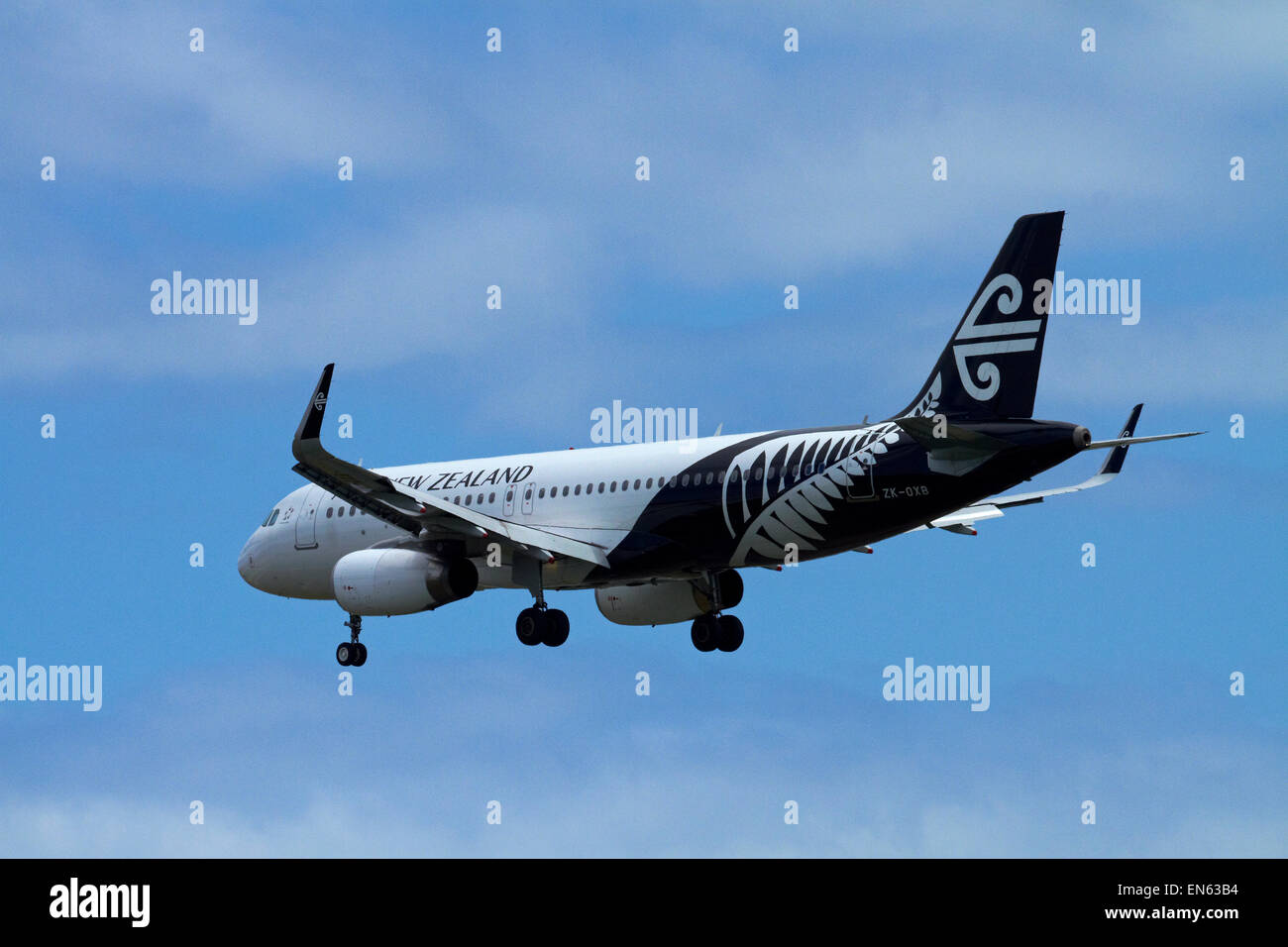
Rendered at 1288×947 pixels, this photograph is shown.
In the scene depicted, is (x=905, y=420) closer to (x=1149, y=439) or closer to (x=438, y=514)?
(x=1149, y=439)

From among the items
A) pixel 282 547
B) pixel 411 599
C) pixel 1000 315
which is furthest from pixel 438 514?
pixel 1000 315

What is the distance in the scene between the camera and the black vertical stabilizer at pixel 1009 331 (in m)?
40.9

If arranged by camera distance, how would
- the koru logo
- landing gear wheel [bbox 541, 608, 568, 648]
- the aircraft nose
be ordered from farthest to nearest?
1. the aircraft nose
2. landing gear wheel [bbox 541, 608, 568, 648]
3. the koru logo

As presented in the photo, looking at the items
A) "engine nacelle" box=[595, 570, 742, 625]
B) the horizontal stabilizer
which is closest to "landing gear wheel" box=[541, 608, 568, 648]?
"engine nacelle" box=[595, 570, 742, 625]

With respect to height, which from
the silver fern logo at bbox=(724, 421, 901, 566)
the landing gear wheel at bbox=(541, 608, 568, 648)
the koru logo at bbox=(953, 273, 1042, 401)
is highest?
the koru logo at bbox=(953, 273, 1042, 401)

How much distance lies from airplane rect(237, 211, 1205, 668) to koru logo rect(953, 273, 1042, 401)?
4cm

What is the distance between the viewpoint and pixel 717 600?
49.0 metres

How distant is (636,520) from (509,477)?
4968mm

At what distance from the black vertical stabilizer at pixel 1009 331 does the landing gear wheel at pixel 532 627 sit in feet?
36.5

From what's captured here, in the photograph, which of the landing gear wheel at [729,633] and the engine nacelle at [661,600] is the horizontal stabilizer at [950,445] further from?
the landing gear wheel at [729,633]

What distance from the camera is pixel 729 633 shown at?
163ft

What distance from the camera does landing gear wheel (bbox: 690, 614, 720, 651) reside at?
4975 centimetres

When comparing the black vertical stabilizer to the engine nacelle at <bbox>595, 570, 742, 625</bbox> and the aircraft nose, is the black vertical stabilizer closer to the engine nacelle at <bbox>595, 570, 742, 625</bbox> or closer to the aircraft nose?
the engine nacelle at <bbox>595, 570, 742, 625</bbox>

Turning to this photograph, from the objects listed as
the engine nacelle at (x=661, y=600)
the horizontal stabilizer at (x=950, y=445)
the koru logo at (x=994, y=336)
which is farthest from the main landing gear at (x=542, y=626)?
the koru logo at (x=994, y=336)
